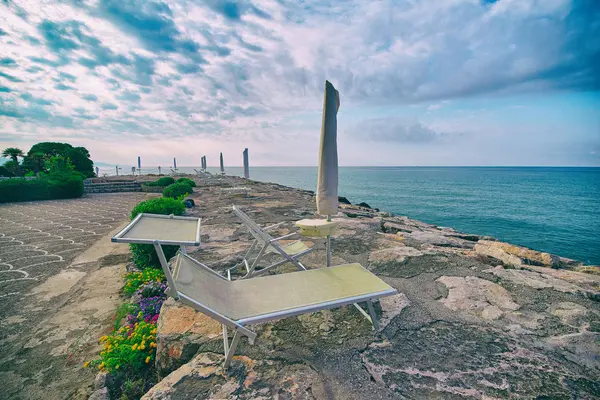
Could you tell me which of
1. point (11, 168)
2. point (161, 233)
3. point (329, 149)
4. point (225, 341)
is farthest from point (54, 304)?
point (11, 168)

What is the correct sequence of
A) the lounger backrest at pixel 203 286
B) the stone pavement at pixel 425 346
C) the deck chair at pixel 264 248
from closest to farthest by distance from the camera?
the stone pavement at pixel 425 346
the lounger backrest at pixel 203 286
the deck chair at pixel 264 248

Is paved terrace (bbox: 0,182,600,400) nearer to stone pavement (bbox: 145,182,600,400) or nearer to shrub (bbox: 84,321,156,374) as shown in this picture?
stone pavement (bbox: 145,182,600,400)

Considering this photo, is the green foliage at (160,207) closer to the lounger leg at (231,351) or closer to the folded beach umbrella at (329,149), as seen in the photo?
the folded beach umbrella at (329,149)

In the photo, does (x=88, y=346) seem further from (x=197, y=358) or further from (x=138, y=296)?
(x=197, y=358)

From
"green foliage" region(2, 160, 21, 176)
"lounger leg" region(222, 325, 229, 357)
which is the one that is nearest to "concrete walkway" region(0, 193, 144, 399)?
"lounger leg" region(222, 325, 229, 357)

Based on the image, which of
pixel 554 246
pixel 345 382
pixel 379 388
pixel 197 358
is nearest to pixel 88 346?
pixel 197 358

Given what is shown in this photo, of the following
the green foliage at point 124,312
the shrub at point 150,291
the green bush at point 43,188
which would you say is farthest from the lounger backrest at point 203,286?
the green bush at point 43,188

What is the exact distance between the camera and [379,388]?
1.82 meters

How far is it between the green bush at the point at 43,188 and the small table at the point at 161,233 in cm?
1668

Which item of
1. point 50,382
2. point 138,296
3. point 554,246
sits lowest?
point 554,246

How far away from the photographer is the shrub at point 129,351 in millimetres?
2351

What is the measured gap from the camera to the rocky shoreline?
6.00 ft

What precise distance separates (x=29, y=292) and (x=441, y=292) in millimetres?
5617

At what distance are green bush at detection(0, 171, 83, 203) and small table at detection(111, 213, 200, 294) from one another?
16.7m
